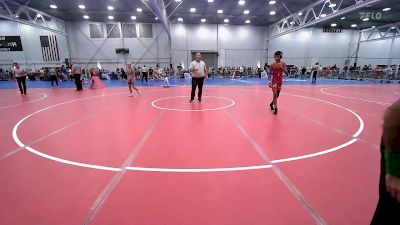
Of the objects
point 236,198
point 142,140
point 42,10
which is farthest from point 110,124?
point 42,10

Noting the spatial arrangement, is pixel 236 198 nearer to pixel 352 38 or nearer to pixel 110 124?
pixel 110 124

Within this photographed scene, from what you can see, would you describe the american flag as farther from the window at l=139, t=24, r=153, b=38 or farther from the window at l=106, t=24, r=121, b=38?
the window at l=139, t=24, r=153, b=38

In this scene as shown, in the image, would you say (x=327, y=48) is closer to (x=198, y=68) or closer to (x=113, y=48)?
(x=113, y=48)

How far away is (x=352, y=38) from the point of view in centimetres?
3306

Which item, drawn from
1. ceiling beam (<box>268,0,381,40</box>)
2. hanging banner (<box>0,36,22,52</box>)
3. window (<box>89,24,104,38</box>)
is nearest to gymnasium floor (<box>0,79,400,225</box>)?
ceiling beam (<box>268,0,381,40</box>)

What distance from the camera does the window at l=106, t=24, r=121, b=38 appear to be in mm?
29469

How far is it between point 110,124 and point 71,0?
20.1m

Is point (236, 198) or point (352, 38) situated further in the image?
point (352, 38)

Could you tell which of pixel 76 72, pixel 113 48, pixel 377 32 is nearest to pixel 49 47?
pixel 113 48

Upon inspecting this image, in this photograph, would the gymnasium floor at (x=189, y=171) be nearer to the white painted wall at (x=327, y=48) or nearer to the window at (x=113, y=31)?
the window at (x=113, y=31)

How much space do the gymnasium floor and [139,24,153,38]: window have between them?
85.8 ft

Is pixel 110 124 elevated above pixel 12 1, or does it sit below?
below

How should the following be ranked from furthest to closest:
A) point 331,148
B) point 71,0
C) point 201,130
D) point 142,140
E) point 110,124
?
point 71,0 → point 110,124 → point 201,130 → point 142,140 → point 331,148

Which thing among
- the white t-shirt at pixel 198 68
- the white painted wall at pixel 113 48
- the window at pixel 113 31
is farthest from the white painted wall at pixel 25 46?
the white t-shirt at pixel 198 68
